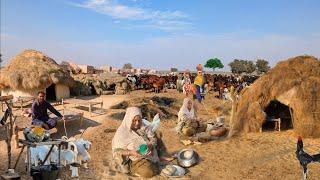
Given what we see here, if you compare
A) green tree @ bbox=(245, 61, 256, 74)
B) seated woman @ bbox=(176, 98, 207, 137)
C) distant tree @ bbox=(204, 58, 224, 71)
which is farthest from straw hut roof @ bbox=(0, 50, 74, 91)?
green tree @ bbox=(245, 61, 256, 74)

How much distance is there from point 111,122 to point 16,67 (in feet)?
27.0

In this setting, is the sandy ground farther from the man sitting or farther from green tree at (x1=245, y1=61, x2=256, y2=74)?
green tree at (x1=245, y1=61, x2=256, y2=74)

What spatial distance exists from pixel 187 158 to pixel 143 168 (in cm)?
124

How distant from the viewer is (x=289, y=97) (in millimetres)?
11906

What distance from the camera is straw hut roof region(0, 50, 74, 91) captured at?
742 inches

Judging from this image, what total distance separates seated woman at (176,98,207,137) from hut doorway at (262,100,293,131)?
237 centimetres

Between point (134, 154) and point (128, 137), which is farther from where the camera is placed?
point (128, 137)

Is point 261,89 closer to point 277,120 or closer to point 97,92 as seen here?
point 277,120

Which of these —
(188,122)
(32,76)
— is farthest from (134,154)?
(32,76)

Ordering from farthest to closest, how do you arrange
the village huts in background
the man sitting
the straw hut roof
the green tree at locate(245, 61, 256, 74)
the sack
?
the green tree at locate(245, 61, 256, 74) → the village huts in background → the straw hut roof → the man sitting → the sack

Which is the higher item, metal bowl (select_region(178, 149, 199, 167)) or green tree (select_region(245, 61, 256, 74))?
green tree (select_region(245, 61, 256, 74))

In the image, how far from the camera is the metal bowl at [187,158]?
345 inches

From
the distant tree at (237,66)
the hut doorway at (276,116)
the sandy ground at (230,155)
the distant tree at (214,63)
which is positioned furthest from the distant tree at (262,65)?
the sandy ground at (230,155)

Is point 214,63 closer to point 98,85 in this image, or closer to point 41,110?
point 98,85
